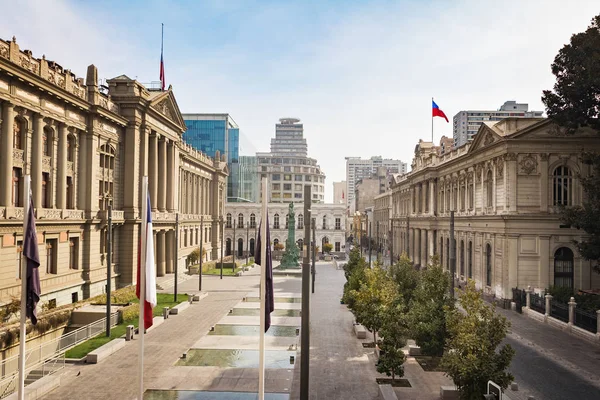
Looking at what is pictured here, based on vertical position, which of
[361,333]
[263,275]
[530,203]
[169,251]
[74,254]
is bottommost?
[361,333]

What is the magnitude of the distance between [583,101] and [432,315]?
66.7 ft

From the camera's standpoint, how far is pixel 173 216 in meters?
57.3

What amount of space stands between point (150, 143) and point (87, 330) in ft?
88.8

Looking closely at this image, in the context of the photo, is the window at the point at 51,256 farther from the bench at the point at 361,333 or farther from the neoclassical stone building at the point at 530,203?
the neoclassical stone building at the point at 530,203

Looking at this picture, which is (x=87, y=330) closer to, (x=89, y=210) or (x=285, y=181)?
(x=89, y=210)

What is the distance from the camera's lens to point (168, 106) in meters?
54.3

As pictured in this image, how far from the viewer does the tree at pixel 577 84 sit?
1262 inches

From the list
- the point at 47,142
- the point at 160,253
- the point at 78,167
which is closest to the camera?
the point at 47,142

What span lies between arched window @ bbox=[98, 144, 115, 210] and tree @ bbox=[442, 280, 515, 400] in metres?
33.4

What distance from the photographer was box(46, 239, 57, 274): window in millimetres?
34719

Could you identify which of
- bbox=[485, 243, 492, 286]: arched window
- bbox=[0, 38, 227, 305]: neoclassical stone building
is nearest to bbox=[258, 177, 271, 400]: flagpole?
bbox=[0, 38, 227, 305]: neoclassical stone building

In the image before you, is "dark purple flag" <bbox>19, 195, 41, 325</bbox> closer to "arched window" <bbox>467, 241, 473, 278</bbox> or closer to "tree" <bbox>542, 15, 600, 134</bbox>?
"tree" <bbox>542, 15, 600, 134</bbox>

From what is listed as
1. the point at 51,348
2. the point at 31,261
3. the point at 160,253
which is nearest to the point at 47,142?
the point at 51,348

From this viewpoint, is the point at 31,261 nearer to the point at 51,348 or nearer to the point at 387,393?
the point at 51,348
